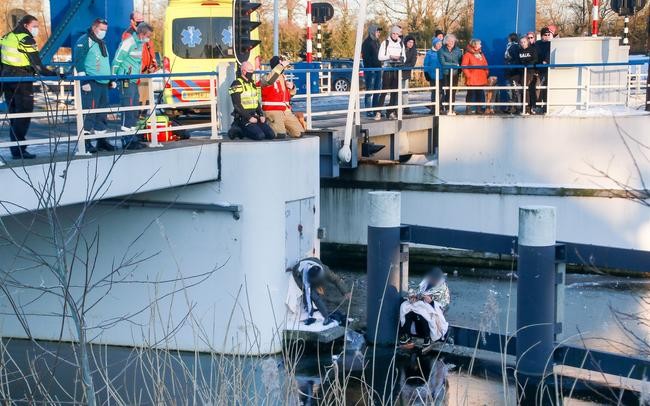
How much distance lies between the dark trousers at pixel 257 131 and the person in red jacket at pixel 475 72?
6.75 meters

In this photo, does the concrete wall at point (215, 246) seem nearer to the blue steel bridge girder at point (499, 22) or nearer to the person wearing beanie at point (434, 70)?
the person wearing beanie at point (434, 70)

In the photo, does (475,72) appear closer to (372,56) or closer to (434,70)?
(434,70)

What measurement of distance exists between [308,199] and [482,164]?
554 centimetres

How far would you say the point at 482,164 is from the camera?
58.2 feet

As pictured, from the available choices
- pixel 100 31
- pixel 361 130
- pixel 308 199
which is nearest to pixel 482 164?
pixel 361 130

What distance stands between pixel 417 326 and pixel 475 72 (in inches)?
294

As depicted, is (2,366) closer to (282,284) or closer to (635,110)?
(282,284)

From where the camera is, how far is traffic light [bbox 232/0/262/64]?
1362cm

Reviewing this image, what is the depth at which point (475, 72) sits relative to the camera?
60.5ft

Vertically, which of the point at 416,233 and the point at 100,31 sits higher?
the point at 100,31

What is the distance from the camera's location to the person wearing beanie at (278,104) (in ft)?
43.0

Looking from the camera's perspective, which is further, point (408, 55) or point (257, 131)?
point (408, 55)

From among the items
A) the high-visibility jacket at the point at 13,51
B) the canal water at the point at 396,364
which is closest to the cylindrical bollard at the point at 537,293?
the canal water at the point at 396,364

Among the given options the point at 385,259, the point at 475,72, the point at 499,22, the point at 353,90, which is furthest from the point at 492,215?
the point at 385,259
